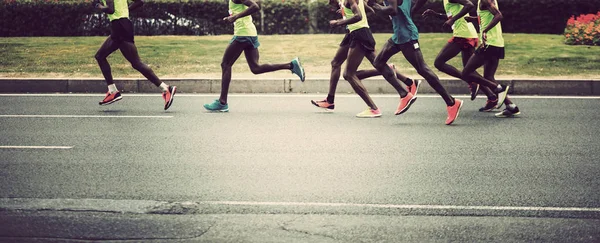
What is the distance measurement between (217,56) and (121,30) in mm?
5827

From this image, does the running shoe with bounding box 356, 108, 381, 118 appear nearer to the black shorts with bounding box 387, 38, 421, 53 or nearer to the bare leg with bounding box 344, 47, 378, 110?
the bare leg with bounding box 344, 47, 378, 110

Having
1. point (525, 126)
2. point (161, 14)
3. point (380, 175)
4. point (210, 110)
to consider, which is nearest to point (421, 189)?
point (380, 175)

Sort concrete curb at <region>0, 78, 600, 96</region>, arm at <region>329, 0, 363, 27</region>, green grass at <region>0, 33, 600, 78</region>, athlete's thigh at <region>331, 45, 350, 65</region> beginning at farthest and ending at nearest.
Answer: green grass at <region>0, 33, 600, 78</region> → concrete curb at <region>0, 78, 600, 96</region> → athlete's thigh at <region>331, 45, 350, 65</region> → arm at <region>329, 0, 363, 27</region>

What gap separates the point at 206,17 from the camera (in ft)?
70.3

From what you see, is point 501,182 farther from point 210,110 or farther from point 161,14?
point 161,14

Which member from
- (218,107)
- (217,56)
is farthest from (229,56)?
(217,56)

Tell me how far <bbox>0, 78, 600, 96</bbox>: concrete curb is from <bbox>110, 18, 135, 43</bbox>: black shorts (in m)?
2.39

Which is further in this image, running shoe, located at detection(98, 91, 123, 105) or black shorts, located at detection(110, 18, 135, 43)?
running shoe, located at detection(98, 91, 123, 105)

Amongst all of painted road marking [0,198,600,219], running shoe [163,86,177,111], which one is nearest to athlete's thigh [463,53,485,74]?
running shoe [163,86,177,111]

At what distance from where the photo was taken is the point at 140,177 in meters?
6.73

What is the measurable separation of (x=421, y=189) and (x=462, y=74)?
449cm

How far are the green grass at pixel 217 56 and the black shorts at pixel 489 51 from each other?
3.60m

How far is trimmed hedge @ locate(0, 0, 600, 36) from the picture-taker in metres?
21.1

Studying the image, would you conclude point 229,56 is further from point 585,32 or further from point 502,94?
point 585,32
